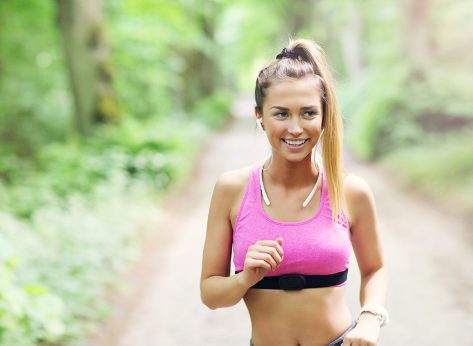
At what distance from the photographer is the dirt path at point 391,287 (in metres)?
5.61

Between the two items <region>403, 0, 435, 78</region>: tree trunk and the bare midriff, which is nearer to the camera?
the bare midriff

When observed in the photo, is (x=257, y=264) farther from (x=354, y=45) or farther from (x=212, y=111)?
(x=354, y=45)

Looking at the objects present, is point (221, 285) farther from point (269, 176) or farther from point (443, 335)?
point (443, 335)

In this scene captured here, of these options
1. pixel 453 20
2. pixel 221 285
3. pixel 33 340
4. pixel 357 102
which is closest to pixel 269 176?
pixel 221 285

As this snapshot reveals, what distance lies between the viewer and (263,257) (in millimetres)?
1931

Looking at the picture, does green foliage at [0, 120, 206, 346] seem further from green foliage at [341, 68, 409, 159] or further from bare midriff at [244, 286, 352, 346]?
green foliage at [341, 68, 409, 159]

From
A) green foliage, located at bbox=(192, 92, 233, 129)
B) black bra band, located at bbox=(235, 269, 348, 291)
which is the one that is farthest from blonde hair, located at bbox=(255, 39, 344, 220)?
green foliage, located at bbox=(192, 92, 233, 129)

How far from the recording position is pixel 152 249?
8.52 metres

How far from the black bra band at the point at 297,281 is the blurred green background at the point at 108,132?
59.8 inches

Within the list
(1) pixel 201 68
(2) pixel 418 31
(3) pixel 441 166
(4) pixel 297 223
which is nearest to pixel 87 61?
(3) pixel 441 166

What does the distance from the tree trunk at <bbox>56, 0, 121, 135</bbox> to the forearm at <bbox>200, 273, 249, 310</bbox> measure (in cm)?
1177

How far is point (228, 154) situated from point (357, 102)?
6185 mm

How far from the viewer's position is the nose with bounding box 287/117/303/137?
2074 mm

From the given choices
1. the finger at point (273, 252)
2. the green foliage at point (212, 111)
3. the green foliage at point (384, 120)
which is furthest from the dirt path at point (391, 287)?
the green foliage at point (212, 111)
